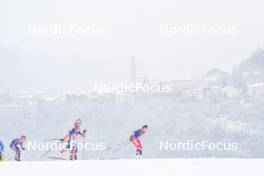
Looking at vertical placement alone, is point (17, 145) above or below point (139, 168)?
above

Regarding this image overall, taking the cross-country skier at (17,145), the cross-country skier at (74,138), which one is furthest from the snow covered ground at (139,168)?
the cross-country skier at (74,138)

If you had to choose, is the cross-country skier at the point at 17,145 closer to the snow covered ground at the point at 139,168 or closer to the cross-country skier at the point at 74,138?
the cross-country skier at the point at 74,138

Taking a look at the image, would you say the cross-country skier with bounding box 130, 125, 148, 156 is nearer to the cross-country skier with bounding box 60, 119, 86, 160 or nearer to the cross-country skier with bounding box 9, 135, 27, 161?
the cross-country skier with bounding box 60, 119, 86, 160

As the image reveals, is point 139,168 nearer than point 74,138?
Yes

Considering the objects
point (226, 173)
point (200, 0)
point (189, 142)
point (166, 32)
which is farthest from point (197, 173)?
point (200, 0)

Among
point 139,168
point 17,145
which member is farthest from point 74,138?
point 139,168

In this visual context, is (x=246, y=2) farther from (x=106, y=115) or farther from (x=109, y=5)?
(x=106, y=115)

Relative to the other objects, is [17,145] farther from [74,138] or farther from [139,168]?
[139,168]

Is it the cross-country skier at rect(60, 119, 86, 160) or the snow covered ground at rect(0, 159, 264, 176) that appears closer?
the snow covered ground at rect(0, 159, 264, 176)

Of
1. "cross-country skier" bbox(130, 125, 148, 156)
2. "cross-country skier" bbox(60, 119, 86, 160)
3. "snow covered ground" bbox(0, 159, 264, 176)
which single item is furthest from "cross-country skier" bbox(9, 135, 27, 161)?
"cross-country skier" bbox(130, 125, 148, 156)
